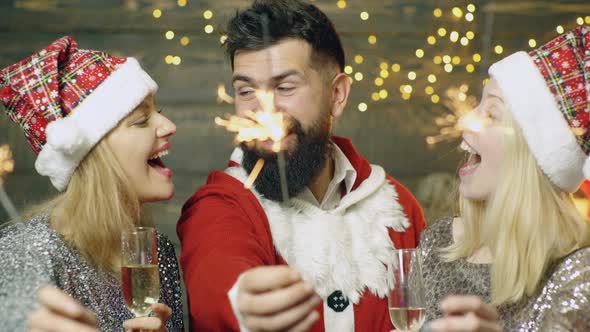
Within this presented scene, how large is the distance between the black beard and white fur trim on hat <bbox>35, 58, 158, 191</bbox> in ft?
1.33

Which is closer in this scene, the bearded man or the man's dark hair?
the bearded man

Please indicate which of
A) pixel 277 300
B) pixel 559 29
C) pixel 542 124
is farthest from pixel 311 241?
pixel 559 29

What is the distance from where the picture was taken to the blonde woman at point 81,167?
204cm

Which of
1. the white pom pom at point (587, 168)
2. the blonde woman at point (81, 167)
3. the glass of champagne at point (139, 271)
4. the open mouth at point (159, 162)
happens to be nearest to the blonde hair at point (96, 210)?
the blonde woman at point (81, 167)

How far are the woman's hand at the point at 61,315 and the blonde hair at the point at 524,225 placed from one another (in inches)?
38.6

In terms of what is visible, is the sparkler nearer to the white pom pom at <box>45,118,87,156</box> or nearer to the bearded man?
the bearded man

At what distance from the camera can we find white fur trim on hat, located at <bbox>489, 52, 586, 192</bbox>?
200 centimetres

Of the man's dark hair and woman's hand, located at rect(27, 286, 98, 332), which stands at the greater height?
the man's dark hair

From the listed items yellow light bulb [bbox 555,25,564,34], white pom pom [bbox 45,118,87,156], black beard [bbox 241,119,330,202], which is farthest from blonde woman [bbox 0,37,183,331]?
yellow light bulb [bbox 555,25,564,34]

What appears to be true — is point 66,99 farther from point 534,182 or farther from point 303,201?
point 534,182

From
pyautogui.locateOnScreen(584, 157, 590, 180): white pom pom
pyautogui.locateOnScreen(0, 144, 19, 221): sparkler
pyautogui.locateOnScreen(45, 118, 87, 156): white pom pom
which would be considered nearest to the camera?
pyautogui.locateOnScreen(584, 157, 590, 180): white pom pom

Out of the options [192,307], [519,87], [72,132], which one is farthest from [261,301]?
[519,87]

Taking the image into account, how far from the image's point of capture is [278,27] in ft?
8.02

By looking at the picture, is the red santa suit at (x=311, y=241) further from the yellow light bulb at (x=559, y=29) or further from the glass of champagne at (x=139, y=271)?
the yellow light bulb at (x=559, y=29)
